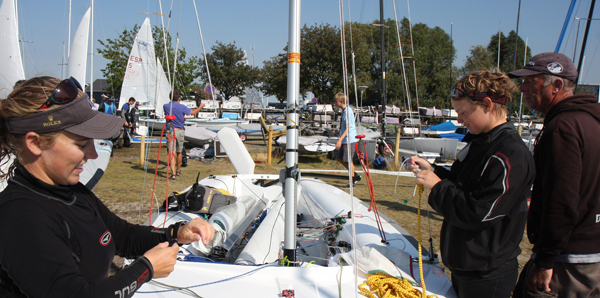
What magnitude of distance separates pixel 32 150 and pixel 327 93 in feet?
90.3

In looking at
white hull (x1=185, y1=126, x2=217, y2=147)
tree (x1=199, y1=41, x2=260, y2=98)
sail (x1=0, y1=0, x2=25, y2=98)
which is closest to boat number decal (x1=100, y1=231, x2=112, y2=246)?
sail (x1=0, y1=0, x2=25, y2=98)

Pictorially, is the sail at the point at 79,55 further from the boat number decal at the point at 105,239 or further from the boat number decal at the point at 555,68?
the boat number decal at the point at 555,68

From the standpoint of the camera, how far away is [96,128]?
95 centimetres

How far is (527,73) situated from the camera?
1445 mm

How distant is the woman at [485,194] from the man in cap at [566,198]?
8 cm

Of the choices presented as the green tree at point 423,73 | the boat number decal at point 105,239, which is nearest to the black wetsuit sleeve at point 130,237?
the boat number decal at point 105,239

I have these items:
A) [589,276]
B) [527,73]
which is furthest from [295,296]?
[527,73]

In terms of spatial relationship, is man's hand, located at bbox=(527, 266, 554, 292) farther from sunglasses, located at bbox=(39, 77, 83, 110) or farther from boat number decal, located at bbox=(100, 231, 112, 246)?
sunglasses, located at bbox=(39, 77, 83, 110)

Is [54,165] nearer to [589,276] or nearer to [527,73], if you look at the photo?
[527,73]

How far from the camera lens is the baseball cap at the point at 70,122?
85 cm

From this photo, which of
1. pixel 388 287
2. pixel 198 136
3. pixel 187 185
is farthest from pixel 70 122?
pixel 198 136

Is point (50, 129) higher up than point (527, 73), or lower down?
lower down

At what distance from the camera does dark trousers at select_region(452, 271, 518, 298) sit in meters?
1.31

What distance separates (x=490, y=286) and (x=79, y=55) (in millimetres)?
8458
